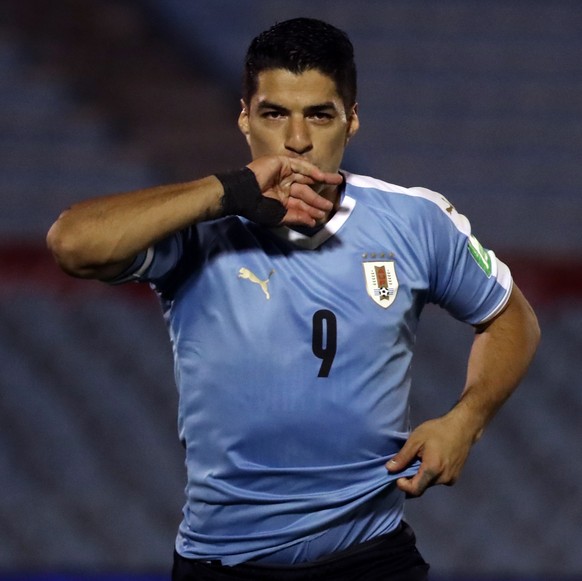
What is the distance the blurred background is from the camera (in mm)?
4523

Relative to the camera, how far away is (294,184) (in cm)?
212

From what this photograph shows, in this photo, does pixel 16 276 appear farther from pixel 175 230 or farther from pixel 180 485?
pixel 175 230

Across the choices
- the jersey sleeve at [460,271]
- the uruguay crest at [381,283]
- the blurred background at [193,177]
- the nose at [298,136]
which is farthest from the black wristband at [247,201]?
the blurred background at [193,177]

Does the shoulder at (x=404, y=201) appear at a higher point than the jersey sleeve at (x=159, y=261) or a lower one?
higher

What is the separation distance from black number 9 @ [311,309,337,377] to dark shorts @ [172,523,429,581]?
338 mm

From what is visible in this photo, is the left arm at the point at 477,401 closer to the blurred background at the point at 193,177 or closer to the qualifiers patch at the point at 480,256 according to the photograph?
the qualifiers patch at the point at 480,256

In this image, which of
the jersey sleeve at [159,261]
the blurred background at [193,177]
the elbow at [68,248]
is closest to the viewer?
the elbow at [68,248]

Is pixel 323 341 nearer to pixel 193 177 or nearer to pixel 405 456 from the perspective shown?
pixel 405 456

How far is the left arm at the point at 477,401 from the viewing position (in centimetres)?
218

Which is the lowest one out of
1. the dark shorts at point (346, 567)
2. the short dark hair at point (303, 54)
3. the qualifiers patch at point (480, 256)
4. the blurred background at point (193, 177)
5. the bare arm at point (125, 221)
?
the blurred background at point (193, 177)

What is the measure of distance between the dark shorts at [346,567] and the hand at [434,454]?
0.15m

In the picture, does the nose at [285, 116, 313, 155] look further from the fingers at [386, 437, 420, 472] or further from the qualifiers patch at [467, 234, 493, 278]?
the fingers at [386, 437, 420, 472]

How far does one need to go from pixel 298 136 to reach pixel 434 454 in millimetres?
578

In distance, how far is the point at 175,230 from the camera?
2.05 meters
